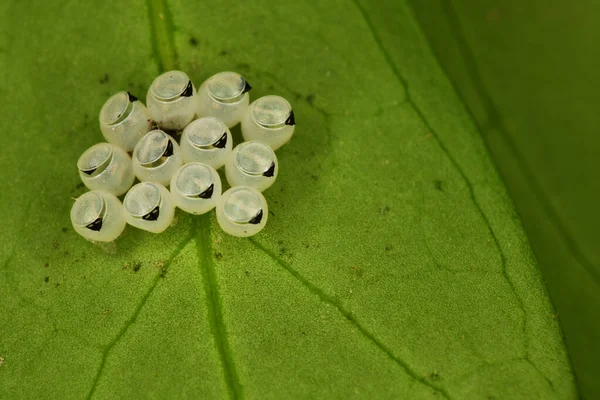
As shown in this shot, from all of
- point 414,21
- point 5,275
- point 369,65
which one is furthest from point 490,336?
point 5,275

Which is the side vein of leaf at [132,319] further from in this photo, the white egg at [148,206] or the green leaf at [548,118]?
the green leaf at [548,118]

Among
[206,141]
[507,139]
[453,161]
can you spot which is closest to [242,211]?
[206,141]

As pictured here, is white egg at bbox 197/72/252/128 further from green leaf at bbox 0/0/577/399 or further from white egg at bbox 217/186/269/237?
white egg at bbox 217/186/269/237

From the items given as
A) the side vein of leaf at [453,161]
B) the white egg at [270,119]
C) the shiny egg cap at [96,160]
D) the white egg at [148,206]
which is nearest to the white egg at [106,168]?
the shiny egg cap at [96,160]

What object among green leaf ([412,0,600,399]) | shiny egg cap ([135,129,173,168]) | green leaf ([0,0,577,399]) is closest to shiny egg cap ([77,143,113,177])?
shiny egg cap ([135,129,173,168])

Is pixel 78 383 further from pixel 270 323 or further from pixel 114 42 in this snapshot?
pixel 114 42
